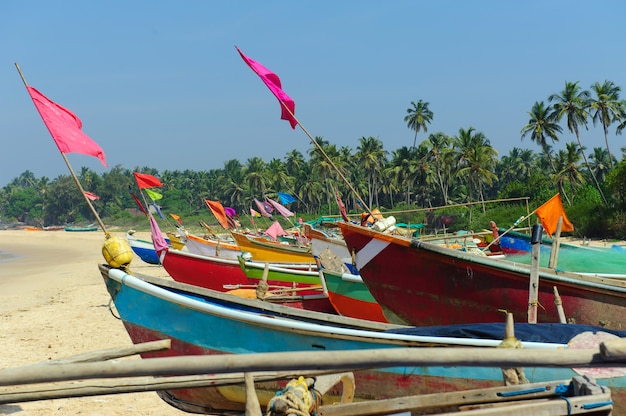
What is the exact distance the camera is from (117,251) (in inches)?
259

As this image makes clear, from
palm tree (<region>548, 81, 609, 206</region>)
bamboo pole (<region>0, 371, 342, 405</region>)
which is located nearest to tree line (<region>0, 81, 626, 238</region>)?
palm tree (<region>548, 81, 609, 206</region>)

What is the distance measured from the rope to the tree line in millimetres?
21523

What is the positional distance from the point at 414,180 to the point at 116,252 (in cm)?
5343

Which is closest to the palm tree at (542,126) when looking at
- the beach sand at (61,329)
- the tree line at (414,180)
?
the tree line at (414,180)

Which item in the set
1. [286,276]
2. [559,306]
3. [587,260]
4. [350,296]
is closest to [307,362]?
[559,306]

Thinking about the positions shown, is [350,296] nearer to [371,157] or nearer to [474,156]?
[474,156]

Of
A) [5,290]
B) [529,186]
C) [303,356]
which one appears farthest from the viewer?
[529,186]

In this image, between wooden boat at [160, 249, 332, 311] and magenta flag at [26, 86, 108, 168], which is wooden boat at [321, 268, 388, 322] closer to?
wooden boat at [160, 249, 332, 311]

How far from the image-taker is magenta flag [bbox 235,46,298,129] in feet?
33.9

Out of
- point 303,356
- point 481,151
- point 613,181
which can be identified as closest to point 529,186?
point 481,151

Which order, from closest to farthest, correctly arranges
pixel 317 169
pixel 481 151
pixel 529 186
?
pixel 529 186 < pixel 481 151 < pixel 317 169

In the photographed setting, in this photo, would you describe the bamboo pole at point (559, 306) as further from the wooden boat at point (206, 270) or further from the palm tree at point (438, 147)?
the palm tree at point (438, 147)

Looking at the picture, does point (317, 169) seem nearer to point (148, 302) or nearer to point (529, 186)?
point (529, 186)

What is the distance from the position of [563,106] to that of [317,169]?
26145 millimetres
